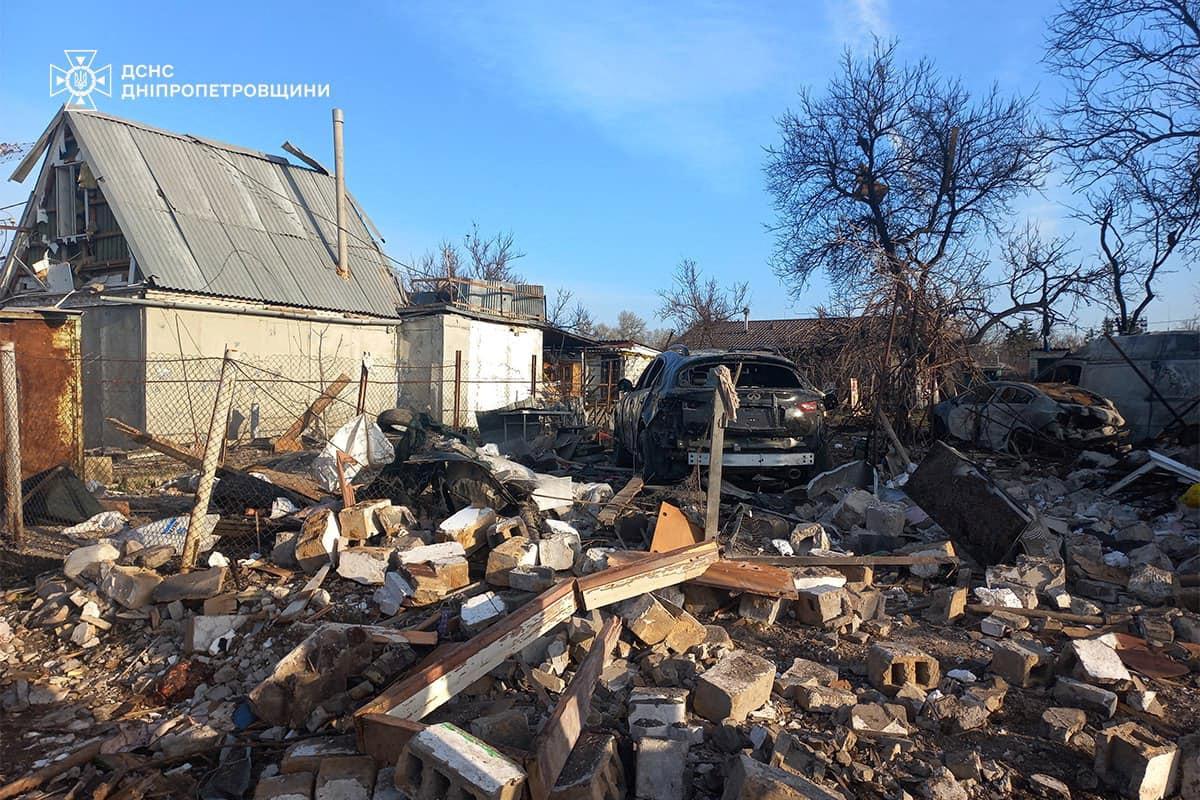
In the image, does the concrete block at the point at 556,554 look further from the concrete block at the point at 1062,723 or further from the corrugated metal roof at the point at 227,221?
the corrugated metal roof at the point at 227,221

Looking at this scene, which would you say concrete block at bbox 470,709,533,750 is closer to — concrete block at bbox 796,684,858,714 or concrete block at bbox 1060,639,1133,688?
concrete block at bbox 796,684,858,714

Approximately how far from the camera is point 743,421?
23.3ft

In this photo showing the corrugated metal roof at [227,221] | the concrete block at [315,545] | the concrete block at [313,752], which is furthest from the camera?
the corrugated metal roof at [227,221]

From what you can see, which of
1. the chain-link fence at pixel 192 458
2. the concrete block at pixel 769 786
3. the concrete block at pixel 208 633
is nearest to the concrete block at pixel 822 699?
the concrete block at pixel 769 786

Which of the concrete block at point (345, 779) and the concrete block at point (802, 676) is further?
the concrete block at point (802, 676)

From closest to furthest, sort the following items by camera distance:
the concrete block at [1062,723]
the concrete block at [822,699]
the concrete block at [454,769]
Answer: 1. the concrete block at [454,769]
2. the concrete block at [1062,723]
3. the concrete block at [822,699]

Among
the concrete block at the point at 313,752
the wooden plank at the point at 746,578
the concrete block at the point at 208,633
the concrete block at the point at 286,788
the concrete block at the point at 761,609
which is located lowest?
the concrete block at the point at 286,788

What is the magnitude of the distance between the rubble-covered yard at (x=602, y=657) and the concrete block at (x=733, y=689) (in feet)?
0.05

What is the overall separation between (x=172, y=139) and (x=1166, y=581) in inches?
737

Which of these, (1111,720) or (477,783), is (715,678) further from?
(1111,720)

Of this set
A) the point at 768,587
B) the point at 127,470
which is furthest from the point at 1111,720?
the point at 127,470

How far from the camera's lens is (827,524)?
637cm

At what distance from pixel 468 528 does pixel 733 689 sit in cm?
254

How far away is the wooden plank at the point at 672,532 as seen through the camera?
5.06 meters
